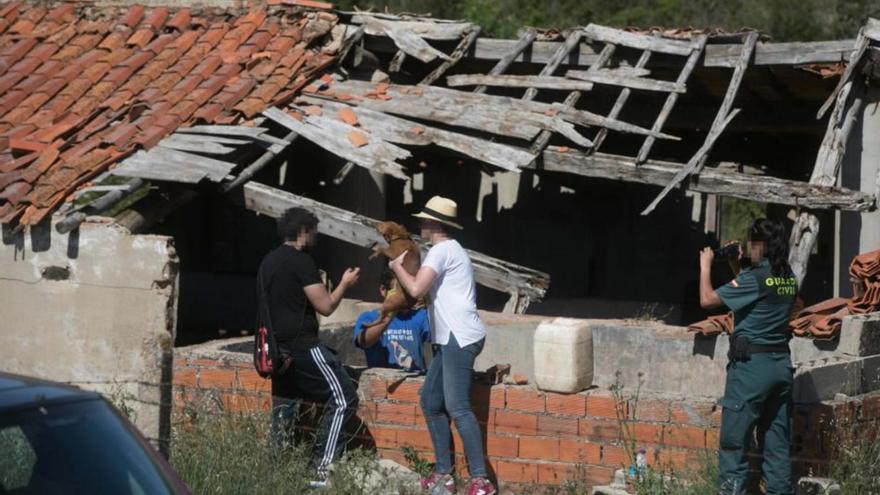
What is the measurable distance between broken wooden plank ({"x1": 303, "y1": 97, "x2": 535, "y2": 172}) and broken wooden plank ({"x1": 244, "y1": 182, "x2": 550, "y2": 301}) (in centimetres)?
85

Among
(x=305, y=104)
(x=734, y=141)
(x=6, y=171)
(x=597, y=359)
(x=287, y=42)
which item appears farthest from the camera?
(x=734, y=141)

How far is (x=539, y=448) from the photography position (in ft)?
25.7

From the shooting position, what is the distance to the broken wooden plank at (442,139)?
38.2ft

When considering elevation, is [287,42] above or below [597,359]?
above

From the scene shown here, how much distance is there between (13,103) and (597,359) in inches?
242

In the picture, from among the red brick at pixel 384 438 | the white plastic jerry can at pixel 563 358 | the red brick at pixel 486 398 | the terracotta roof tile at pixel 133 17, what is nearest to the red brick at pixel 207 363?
the red brick at pixel 384 438

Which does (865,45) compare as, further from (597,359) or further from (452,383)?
(452,383)

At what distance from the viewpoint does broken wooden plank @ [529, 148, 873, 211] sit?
35.6 feet

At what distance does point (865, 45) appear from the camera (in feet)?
38.1

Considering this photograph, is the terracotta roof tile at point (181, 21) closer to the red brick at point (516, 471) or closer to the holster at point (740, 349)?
the red brick at point (516, 471)

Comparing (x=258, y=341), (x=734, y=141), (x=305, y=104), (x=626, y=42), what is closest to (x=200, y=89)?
(x=305, y=104)

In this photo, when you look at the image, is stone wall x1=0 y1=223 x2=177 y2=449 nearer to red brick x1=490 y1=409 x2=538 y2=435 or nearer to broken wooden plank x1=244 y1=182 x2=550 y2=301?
broken wooden plank x1=244 y1=182 x2=550 y2=301

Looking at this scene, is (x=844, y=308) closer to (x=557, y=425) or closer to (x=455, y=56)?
(x=557, y=425)

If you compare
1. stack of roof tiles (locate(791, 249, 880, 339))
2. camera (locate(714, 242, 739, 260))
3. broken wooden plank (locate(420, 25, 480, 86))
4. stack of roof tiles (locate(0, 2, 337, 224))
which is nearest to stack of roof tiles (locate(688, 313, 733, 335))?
stack of roof tiles (locate(791, 249, 880, 339))
